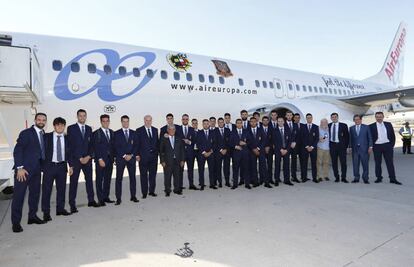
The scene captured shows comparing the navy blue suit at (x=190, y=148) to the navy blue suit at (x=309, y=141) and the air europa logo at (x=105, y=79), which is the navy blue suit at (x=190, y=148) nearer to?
the air europa logo at (x=105, y=79)

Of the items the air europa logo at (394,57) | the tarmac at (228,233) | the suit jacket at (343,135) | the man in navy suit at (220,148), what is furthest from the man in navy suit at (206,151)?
the air europa logo at (394,57)

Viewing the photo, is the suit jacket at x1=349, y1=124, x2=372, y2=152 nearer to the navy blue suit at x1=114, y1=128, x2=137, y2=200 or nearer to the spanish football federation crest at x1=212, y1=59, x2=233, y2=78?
the spanish football federation crest at x1=212, y1=59, x2=233, y2=78

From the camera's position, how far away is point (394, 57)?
70.0ft

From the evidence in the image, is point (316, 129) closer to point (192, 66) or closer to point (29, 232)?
point (192, 66)

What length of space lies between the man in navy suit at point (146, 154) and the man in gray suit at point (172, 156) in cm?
19

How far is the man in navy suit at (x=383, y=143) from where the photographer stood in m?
7.11

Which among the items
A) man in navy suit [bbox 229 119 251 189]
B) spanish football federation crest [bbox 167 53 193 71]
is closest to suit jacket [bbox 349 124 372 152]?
man in navy suit [bbox 229 119 251 189]

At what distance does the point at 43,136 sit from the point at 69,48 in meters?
3.26

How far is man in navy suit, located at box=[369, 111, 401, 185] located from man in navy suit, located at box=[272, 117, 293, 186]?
7.03 ft

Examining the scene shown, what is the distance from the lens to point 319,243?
3512 mm

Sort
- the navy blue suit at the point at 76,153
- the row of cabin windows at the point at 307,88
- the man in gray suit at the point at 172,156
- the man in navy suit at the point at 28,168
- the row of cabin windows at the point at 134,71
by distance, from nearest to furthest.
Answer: the man in navy suit at the point at 28,168
the navy blue suit at the point at 76,153
the man in gray suit at the point at 172,156
the row of cabin windows at the point at 134,71
the row of cabin windows at the point at 307,88

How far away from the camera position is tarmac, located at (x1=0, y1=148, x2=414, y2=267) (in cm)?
315

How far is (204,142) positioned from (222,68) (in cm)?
414

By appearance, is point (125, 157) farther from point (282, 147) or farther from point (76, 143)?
point (282, 147)
